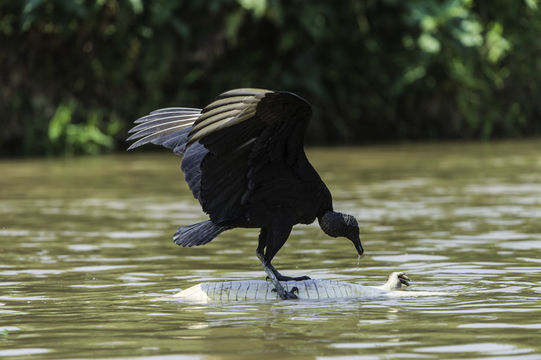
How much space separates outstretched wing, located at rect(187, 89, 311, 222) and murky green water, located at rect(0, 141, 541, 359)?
623 mm

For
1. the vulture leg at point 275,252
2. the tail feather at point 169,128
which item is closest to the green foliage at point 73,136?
the tail feather at point 169,128

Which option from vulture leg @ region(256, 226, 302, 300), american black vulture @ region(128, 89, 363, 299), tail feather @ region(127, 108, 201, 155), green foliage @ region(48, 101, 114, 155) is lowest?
green foliage @ region(48, 101, 114, 155)

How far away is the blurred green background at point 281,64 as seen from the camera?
22.0 metres

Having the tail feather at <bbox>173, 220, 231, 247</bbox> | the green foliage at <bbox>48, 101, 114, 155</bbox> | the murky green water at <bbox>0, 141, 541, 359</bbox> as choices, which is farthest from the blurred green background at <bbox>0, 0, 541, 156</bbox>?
the tail feather at <bbox>173, 220, 231, 247</bbox>

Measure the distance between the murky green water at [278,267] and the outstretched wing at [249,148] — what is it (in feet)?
2.05

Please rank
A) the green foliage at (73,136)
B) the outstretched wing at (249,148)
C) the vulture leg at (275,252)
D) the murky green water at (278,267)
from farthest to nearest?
1. the green foliage at (73,136)
2. the vulture leg at (275,252)
3. the outstretched wing at (249,148)
4. the murky green water at (278,267)

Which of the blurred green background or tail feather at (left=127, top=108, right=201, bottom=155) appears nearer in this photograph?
tail feather at (left=127, top=108, right=201, bottom=155)

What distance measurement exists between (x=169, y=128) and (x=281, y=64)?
696 inches

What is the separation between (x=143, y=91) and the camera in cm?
2341

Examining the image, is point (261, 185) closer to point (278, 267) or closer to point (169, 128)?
point (169, 128)

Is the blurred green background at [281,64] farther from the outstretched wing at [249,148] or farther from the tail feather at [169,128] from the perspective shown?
the outstretched wing at [249,148]

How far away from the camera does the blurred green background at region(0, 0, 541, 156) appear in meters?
22.0

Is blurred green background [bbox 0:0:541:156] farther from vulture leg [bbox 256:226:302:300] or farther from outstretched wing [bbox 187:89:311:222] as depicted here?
vulture leg [bbox 256:226:302:300]

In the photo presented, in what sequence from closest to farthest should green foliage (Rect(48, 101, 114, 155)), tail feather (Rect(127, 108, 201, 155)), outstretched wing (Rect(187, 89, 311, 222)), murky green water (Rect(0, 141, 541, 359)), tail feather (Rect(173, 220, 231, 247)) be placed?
murky green water (Rect(0, 141, 541, 359)), outstretched wing (Rect(187, 89, 311, 222)), tail feather (Rect(173, 220, 231, 247)), tail feather (Rect(127, 108, 201, 155)), green foliage (Rect(48, 101, 114, 155))
